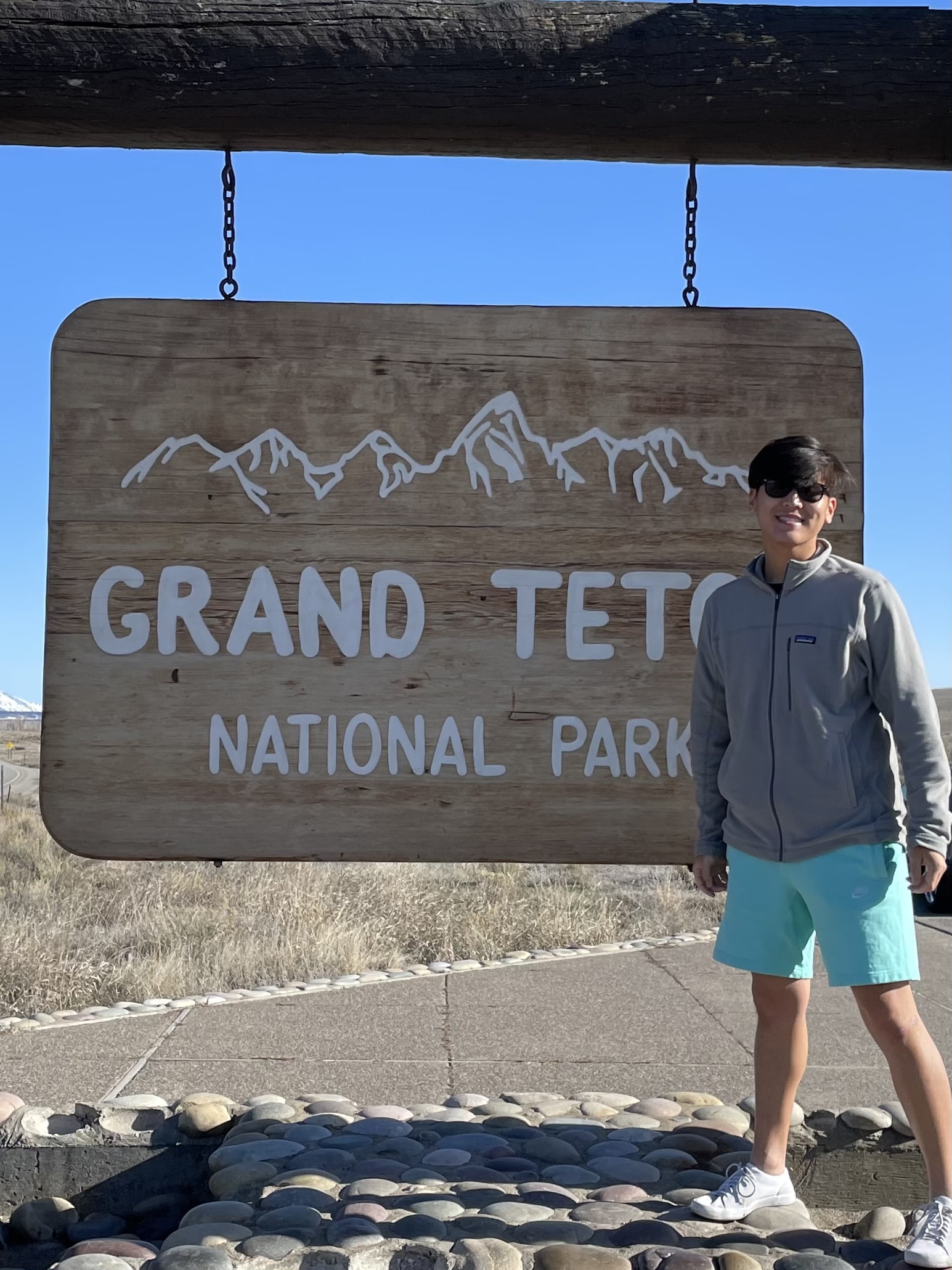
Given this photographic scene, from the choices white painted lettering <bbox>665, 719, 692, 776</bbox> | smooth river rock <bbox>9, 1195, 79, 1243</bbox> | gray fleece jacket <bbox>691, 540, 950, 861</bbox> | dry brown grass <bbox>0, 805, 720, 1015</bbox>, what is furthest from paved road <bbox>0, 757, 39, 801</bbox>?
gray fleece jacket <bbox>691, 540, 950, 861</bbox>

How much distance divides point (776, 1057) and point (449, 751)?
1.11m

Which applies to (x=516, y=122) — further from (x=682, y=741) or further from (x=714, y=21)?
(x=682, y=741)

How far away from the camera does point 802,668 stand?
9.43 ft

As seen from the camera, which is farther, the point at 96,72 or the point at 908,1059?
the point at 96,72

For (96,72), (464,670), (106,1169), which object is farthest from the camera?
(106,1169)

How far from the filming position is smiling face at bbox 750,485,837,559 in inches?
116

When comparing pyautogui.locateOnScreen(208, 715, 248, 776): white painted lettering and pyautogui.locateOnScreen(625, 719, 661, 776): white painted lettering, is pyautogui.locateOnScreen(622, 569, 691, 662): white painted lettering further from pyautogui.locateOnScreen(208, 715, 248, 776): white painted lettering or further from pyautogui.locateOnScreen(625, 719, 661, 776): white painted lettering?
pyautogui.locateOnScreen(208, 715, 248, 776): white painted lettering

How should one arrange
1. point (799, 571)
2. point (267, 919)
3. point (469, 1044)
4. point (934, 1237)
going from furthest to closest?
point (267, 919) → point (469, 1044) → point (799, 571) → point (934, 1237)

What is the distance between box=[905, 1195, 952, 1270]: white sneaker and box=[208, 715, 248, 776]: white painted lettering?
6.31 ft

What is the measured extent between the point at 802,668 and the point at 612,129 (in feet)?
4.75

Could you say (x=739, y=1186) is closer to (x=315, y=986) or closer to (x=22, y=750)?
(x=315, y=986)

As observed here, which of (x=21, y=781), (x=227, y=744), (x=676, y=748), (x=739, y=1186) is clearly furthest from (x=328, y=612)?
(x=21, y=781)

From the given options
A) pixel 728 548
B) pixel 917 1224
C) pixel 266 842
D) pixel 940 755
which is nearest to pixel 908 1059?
pixel 917 1224

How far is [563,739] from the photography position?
3305mm
